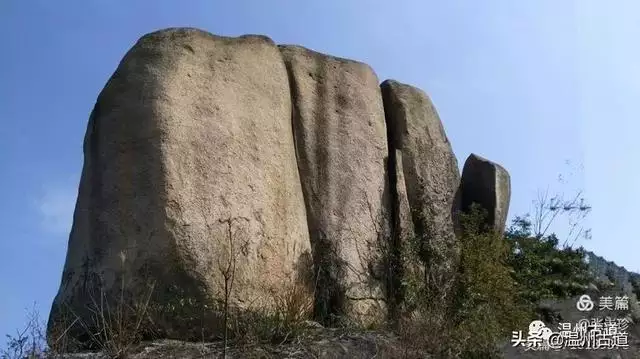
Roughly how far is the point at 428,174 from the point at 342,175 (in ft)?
4.37

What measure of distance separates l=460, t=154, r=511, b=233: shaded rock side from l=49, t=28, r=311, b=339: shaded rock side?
275 cm

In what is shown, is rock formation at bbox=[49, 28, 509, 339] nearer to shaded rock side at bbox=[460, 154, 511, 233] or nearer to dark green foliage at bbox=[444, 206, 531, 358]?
shaded rock side at bbox=[460, 154, 511, 233]

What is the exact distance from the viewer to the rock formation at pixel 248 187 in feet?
26.5

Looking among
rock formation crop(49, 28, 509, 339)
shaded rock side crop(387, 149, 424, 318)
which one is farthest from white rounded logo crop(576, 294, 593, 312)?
shaded rock side crop(387, 149, 424, 318)

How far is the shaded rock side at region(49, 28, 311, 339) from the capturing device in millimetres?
8023

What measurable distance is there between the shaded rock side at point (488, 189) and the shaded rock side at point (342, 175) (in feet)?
5.13

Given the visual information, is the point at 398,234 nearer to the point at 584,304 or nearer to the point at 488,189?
the point at 488,189

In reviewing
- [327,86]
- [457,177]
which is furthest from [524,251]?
[327,86]

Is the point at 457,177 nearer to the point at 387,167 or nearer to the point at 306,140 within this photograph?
the point at 387,167

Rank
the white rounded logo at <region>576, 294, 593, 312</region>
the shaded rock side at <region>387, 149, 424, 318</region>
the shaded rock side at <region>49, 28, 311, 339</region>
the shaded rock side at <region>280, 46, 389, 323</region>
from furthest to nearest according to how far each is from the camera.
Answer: the white rounded logo at <region>576, 294, 593, 312</region>
the shaded rock side at <region>387, 149, 424, 318</region>
the shaded rock side at <region>280, 46, 389, 323</region>
the shaded rock side at <region>49, 28, 311, 339</region>

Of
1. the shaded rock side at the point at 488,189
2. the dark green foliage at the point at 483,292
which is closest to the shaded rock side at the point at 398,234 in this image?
the dark green foliage at the point at 483,292

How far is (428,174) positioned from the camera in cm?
1066

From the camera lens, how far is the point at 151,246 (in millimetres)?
8039

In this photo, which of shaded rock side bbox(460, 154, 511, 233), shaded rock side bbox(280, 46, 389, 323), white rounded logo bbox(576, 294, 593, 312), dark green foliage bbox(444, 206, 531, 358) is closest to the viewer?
dark green foliage bbox(444, 206, 531, 358)
